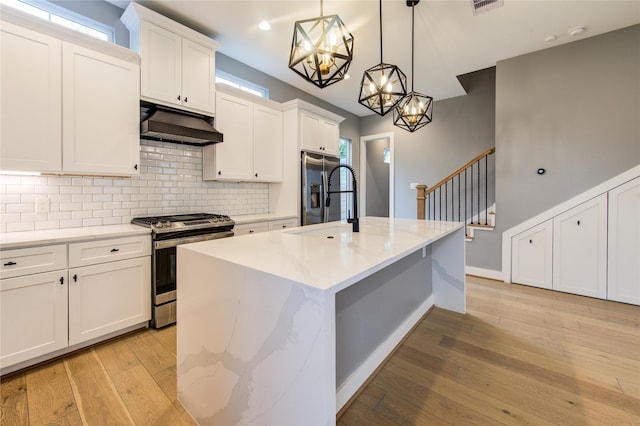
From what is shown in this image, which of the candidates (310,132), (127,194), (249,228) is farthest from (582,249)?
(127,194)

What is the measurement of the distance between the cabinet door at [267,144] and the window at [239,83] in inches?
11.7

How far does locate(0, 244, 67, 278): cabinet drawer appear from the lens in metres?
1.72

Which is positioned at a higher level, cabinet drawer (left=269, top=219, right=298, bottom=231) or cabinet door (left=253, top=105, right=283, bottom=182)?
cabinet door (left=253, top=105, right=283, bottom=182)

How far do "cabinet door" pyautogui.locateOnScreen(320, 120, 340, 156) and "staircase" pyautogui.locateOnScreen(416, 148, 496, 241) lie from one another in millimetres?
1545

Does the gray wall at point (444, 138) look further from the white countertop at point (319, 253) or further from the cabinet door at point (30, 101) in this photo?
the cabinet door at point (30, 101)

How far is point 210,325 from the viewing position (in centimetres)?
132

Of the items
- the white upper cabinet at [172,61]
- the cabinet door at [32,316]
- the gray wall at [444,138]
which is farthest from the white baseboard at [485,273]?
the cabinet door at [32,316]

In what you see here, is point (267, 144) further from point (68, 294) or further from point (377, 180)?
point (377, 180)

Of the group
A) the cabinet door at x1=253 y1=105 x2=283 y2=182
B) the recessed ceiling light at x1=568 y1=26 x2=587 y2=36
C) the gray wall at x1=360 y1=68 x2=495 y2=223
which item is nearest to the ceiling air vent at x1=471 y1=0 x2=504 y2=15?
the recessed ceiling light at x1=568 y1=26 x2=587 y2=36

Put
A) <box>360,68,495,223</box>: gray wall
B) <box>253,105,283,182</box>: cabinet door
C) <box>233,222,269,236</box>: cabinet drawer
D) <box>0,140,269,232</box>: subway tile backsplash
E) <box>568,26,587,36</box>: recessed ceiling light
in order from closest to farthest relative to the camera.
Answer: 1. <box>0,140,269,232</box>: subway tile backsplash
2. <box>568,26,587,36</box>: recessed ceiling light
3. <box>233,222,269,236</box>: cabinet drawer
4. <box>253,105,283,182</box>: cabinet door
5. <box>360,68,495,223</box>: gray wall

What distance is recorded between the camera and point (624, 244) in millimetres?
2979

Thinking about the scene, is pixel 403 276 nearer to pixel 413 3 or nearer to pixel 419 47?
pixel 413 3

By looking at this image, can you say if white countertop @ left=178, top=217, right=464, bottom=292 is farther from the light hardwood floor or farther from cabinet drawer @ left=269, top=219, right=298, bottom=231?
cabinet drawer @ left=269, top=219, right=298, bottom=231

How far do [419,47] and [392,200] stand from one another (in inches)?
116
